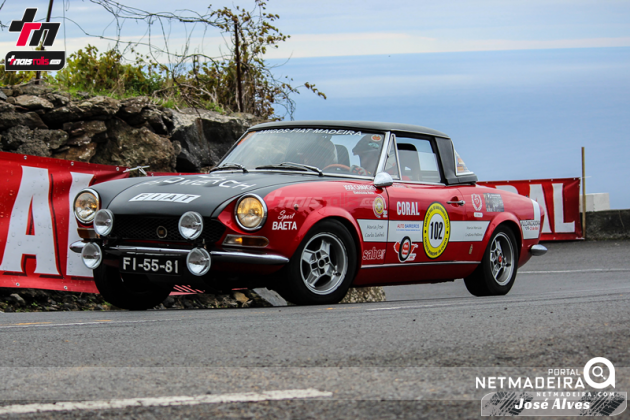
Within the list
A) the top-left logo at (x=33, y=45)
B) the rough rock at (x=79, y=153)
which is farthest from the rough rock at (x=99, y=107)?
the top-left logo at (x=33, y=45)

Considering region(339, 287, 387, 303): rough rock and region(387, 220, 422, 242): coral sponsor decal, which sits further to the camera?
region(339, 287, 387, 303): rough rock

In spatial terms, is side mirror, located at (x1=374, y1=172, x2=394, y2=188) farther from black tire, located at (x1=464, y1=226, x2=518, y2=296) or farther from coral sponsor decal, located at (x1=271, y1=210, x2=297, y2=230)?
black tire, located at (x1=464, y1=226, x2=518, y2=296)

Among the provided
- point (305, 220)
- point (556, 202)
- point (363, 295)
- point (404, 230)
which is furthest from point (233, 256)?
point (556, 202)

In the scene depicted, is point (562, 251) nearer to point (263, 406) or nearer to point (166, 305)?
point (166, 305)

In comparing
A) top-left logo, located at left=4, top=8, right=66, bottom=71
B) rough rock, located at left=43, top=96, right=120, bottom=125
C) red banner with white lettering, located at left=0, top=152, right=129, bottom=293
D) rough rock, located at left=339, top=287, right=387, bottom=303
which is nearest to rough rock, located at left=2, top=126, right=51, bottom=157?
rough rock, located at left=43, top=96, right=120, bottom=125

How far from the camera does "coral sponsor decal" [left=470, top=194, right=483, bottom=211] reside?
7828 millimetres

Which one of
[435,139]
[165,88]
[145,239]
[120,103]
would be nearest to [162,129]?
[120,103]

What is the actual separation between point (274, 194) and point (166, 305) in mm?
3589

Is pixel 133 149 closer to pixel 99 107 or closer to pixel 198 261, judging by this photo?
pixel 99 107

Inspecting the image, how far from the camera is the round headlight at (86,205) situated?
629 centimetres

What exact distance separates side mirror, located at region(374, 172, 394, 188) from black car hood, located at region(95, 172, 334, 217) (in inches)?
16.2

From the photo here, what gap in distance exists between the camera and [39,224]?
789cm

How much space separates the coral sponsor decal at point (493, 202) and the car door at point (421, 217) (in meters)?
0.49

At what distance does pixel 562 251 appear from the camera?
16391 millimetres
